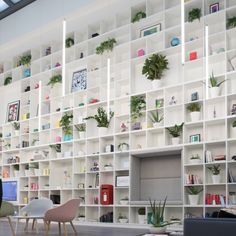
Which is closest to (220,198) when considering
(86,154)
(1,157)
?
(86,154)

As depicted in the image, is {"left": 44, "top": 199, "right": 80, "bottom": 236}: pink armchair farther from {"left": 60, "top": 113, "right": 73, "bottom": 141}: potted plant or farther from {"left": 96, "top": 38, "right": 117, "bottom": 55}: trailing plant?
{"left": 96, "top": 38, "right": 117, "bottom": 55}: trailing plant

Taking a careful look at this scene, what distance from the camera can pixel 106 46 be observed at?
383 inches

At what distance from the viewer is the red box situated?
905 cm

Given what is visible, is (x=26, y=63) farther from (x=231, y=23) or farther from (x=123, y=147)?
(x=231, y=23)

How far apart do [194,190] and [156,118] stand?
1714 millimetres

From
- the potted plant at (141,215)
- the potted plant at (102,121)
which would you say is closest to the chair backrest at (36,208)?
the potted plant at (141,215)

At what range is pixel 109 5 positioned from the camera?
9320 millimetres

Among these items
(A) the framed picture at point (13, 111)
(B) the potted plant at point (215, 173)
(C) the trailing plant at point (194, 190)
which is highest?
(A) the framed picture at point (13, 111)

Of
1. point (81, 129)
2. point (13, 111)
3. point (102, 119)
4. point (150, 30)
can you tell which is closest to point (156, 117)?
point (102, 119)

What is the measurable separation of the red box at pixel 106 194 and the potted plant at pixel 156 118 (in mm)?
1707

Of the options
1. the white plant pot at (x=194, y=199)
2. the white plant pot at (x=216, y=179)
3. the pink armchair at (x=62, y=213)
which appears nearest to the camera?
the pink armchair at (x=62, y=213)

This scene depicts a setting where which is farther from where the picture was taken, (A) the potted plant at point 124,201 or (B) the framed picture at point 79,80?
(B) the framed picture at point 79,80

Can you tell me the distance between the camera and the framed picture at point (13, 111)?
11994 mm

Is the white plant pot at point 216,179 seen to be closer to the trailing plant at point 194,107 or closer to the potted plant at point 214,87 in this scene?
the trailing plant at point 194,107
